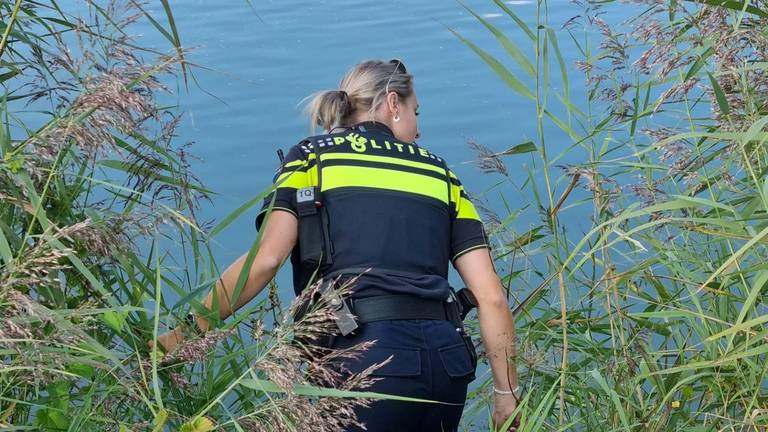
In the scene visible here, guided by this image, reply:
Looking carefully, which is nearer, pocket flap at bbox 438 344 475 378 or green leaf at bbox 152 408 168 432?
green leaf at bbox 152 408 168 432

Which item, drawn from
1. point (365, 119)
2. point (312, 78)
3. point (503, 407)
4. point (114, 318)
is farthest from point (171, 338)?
point (312, 78)

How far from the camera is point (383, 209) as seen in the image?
10.6ft

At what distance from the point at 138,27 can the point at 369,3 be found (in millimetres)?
2748

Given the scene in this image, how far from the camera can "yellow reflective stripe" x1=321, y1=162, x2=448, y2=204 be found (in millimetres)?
3260

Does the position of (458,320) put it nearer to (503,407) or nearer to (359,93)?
(503,407)

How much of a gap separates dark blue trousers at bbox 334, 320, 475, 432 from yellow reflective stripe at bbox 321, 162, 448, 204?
38cm

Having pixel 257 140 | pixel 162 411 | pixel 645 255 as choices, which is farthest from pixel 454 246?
A: pixel 257 140

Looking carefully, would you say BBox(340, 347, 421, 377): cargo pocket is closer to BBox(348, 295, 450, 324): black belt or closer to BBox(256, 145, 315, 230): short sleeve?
BBox(348, 295, 450, 324): black belt

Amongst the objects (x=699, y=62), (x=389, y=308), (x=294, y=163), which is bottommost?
(x=389, y=308)

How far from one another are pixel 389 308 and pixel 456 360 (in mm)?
229

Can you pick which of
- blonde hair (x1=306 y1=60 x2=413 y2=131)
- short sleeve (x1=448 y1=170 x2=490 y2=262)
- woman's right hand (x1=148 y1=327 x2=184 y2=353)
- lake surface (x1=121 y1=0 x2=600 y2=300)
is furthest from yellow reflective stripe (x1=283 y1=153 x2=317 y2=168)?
lake surface (x1=121 y1=0 x2=600 y2=300)

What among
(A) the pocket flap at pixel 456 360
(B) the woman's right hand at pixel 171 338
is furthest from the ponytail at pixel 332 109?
(B) the woman's right hand at pixel 171 338

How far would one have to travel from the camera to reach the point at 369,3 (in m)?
11.6

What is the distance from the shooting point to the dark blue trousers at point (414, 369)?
3033 millimetres
